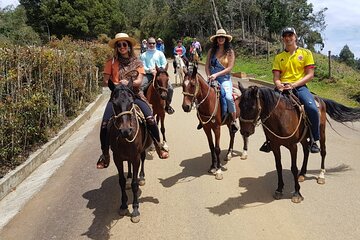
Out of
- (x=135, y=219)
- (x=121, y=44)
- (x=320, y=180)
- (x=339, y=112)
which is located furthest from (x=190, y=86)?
(x=339, y=112)

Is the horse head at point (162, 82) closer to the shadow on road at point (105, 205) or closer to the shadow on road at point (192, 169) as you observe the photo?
the shadow on road at point (192, 169)

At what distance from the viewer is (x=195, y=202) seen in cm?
544

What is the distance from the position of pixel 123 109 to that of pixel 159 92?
9.31ft


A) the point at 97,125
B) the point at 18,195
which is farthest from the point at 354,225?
the point at 97,125

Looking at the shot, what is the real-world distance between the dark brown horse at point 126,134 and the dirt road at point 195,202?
1.77 feet

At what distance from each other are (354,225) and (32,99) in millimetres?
6736

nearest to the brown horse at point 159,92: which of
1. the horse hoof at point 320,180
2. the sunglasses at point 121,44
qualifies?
the sunglasses at point 121,44

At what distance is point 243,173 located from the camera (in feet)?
21.5

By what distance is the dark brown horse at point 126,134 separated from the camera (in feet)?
13.9

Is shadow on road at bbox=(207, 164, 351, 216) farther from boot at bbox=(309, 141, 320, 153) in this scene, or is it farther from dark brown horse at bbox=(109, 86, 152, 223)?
dark brown horse at bbox=(109, 86, 152, 223)

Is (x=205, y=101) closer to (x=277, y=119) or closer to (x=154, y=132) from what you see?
(x=154, y=132)

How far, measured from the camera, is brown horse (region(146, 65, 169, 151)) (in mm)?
6906

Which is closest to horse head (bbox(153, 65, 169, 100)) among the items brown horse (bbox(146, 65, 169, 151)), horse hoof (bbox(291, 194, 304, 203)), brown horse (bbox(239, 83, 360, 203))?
brown horse (bbox(146, 65, 169, 151))

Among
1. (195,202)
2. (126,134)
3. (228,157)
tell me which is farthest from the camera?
(228,157)
